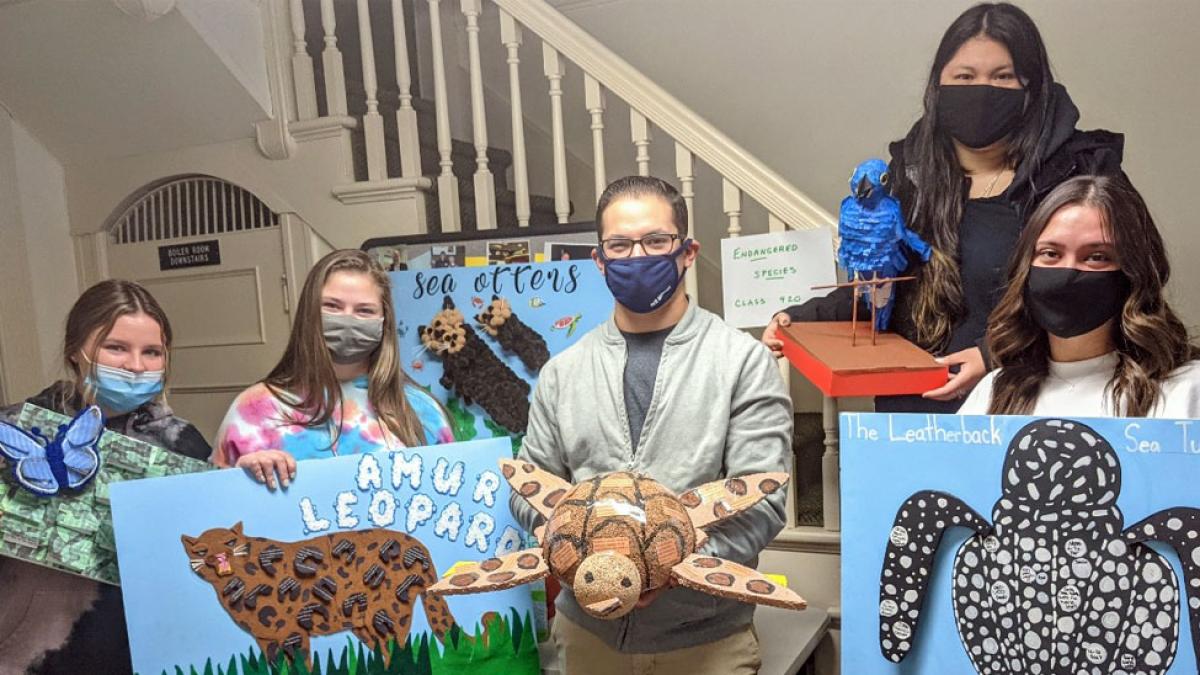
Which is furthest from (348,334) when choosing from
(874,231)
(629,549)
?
(874,231)

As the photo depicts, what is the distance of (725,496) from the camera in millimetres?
1088

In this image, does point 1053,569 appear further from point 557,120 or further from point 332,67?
point 332,67

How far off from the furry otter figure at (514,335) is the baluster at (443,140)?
35 centimetres

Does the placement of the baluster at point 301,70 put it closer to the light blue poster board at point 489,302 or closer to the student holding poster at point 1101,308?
the light blue poster board at point 489,302

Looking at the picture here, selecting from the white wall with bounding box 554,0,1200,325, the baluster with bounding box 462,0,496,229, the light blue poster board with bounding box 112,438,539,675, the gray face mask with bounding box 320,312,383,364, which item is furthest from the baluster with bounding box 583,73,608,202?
the light blue poster board with bounding box 112,438,539,675

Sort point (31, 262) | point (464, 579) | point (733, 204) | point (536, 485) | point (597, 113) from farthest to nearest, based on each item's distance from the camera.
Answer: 1. point (31, 262)
2. point (597, 113)
3. point (733, 204)
4. point (536, 485)
5. point (464, 579)

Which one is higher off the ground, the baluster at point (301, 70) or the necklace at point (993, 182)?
the baluster at point (301, 70)

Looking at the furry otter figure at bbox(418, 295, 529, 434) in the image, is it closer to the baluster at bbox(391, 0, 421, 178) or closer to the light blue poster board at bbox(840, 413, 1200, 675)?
the baluster at bbox(391, 0, 421, 178)

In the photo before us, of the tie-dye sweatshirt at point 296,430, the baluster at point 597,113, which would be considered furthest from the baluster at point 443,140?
the tie-dye sweatshirt at point 296,430

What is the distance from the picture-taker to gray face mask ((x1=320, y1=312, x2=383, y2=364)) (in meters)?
1.42

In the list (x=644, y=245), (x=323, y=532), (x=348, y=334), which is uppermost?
(x=644, y=245)

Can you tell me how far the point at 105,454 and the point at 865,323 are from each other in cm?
131

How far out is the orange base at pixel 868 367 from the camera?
1.21 metres

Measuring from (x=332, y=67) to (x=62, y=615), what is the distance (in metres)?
1.52
